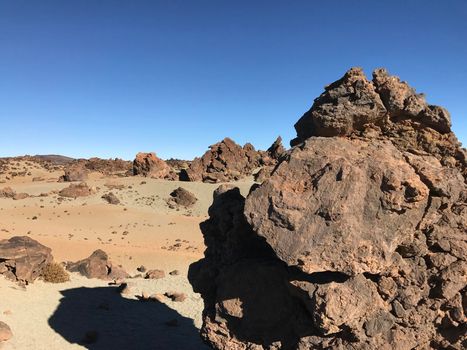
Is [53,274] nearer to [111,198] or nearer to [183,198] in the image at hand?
[111,198]

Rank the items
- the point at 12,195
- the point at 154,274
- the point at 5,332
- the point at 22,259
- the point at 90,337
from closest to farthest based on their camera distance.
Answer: the point at 5,332, the point at 90,337, the point at 22,259, the point at 154,274, the point at 12,195

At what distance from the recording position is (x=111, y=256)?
2905 cm

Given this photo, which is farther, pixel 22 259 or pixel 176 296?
pixel 176 296

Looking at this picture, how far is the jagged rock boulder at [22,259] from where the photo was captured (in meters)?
18.8

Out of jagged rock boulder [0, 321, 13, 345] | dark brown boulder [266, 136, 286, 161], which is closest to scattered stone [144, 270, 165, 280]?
jagged rock boulder [0, 321, 13, 345]

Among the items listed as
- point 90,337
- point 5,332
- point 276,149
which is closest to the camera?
point 5,332

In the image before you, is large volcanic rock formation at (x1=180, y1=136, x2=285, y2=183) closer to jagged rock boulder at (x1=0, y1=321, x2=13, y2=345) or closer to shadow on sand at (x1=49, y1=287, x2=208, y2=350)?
shadow on sand at (x1=49, y1=287, x2=208, y2=350)

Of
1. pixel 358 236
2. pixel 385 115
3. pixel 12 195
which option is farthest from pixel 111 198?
Result: pixel 358 236

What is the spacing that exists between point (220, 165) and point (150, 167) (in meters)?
11.1

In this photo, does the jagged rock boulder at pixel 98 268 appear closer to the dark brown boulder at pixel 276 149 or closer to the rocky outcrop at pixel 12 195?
the rocky outcrop at pixel 12 195

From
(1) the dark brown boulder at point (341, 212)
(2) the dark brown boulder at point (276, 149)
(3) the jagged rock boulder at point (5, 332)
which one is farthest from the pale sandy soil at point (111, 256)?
(2) the dark brown boulder at point (276, 149)

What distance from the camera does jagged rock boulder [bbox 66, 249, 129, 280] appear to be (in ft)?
76.6

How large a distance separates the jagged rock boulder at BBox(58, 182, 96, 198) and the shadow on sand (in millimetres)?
30912

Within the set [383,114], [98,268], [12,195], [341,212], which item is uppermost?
[383,114]
